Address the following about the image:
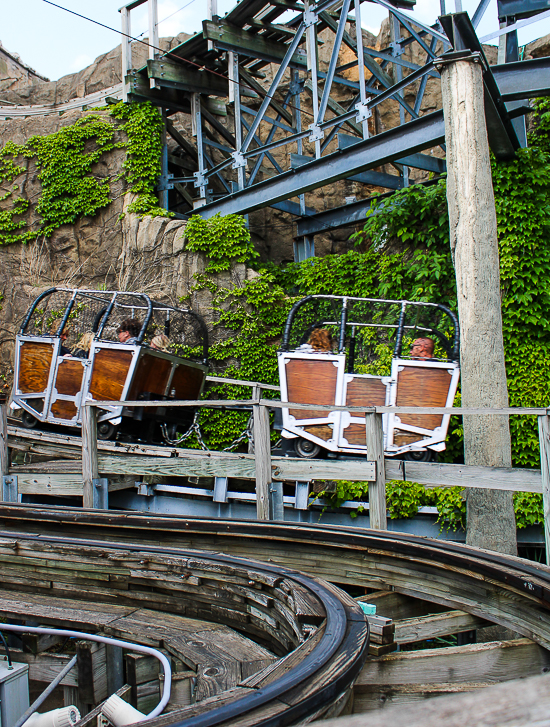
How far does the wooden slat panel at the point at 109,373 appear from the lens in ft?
30.4

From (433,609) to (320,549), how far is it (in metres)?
0.71

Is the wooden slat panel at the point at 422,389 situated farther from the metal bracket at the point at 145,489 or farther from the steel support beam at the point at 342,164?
the metal bracket at the point at 145,489

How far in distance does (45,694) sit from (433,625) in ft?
5.38

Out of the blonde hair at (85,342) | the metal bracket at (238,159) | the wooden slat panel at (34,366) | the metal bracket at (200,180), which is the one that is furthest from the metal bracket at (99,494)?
the metal bracket at (200,180)

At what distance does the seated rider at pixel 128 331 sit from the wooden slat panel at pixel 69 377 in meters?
0.76

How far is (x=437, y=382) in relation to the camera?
7.40m

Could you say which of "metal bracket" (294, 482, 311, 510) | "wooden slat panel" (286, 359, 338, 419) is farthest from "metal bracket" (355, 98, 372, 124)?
"metal bracket" (294, 482, 311, 510)

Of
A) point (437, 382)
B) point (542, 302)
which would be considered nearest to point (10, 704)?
point (437, 382)

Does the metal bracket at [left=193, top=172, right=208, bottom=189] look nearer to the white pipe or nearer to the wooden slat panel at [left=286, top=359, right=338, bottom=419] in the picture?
the wooden slat panel at [left=286, top=359, right=338, bottom=419]

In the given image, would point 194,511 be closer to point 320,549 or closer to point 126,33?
point 320,549

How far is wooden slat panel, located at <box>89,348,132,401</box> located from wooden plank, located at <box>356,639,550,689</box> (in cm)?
750

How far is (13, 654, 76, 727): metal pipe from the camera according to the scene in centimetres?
212

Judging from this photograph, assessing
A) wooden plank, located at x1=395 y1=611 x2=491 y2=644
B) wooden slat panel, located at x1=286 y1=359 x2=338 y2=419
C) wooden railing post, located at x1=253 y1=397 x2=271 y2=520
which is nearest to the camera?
wooden plank, located at x1=395 y1=611 x2=491 y2=644

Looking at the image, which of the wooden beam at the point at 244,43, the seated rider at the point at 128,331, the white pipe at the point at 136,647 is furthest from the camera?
the wooden beam at the point at 244,43
